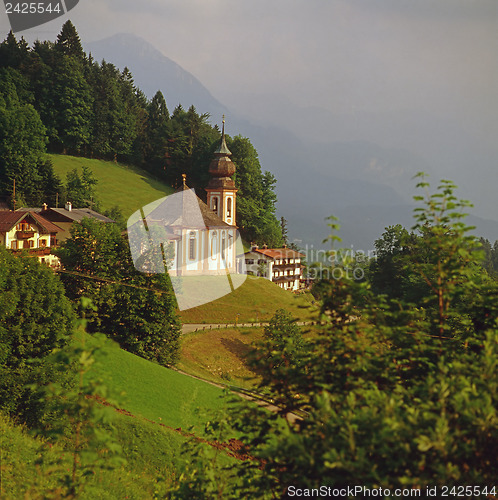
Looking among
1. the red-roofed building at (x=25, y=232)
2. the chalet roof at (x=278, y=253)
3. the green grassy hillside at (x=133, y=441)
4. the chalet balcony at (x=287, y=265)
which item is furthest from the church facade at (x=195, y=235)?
the green grassy hillside at (x=133, y=441)

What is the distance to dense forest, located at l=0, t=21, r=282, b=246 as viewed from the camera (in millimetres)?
71562

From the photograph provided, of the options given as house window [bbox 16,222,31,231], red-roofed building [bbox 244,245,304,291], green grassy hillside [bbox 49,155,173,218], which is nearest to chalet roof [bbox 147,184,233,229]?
red-roofed building [bbox 244,245,304,291]

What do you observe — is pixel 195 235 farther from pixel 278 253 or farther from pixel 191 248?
pixel 278 253

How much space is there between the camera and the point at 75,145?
92562mm

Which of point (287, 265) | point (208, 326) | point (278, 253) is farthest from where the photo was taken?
point (287, 265)

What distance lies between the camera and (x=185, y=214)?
5853 cm

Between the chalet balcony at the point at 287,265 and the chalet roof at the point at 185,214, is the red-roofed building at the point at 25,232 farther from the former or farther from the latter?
the chalet balcony at the point at 287,265

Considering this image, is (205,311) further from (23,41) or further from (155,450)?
(23,41)

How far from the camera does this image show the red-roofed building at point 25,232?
1781 inches

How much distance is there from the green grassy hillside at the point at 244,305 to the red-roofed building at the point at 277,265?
42.7 feet

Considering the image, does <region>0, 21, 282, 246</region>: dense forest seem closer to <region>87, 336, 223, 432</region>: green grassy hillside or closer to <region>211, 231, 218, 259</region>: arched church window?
<region>211, 231, 218, 259</region>: arched church window

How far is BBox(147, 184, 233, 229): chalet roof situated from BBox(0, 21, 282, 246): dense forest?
15852 millimetres

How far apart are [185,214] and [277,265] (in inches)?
779

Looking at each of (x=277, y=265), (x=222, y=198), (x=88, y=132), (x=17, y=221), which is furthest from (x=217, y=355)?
(x=88, y=132)
